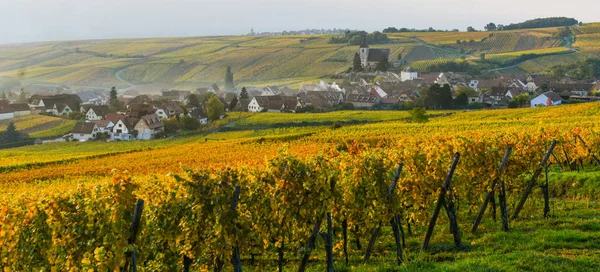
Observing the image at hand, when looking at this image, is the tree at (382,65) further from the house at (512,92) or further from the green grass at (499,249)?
the green grass at (499,249)

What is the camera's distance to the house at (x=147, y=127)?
3372 inches

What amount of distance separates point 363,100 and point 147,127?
48454mm

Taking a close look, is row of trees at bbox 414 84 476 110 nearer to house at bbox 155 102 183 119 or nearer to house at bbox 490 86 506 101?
house at bbox 490 86 506 101

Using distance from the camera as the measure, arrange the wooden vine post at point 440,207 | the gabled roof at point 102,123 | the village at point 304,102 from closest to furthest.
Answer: the wooden vine post at point 440,207
the village at point 304,102
the gabled roof at point 102,123

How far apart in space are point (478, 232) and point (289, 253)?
17.8 feet

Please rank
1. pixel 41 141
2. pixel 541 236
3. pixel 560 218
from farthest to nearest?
pixel 41 141 → pixel 560 218 → pixel 541 236

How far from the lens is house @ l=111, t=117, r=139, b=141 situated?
8644 cm

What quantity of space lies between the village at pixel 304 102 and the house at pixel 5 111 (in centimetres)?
26

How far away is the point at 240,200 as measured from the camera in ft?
34.3

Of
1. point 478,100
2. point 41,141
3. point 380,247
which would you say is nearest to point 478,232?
point 380,247

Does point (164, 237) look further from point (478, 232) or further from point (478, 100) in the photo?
point (478, 100)

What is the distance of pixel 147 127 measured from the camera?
8644 centimetres

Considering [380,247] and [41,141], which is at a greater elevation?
[380,247]

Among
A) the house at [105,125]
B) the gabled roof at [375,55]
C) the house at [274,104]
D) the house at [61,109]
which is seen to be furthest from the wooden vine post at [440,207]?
the gabled roof at [375,55]
